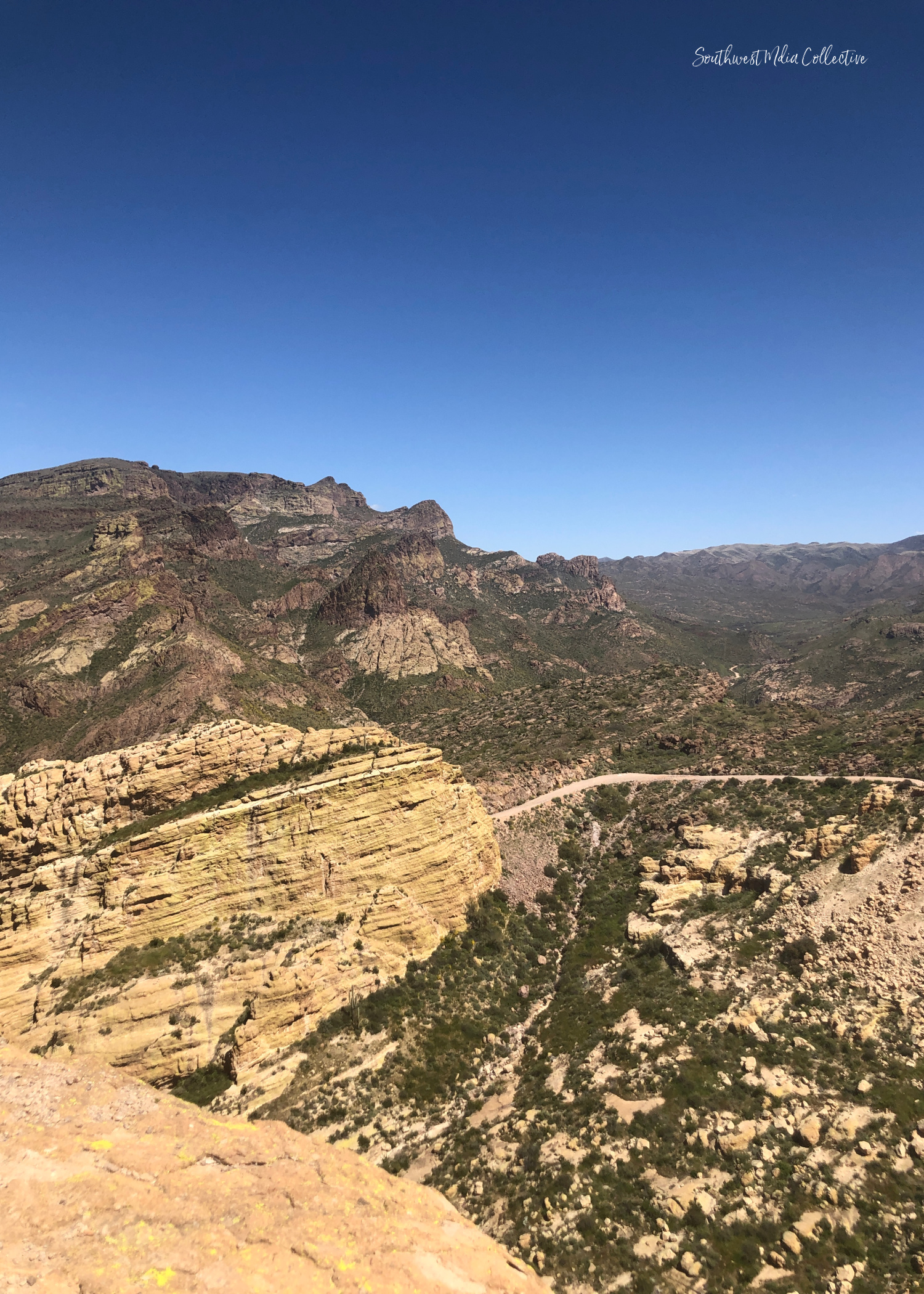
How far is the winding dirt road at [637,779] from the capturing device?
5653 centimetres

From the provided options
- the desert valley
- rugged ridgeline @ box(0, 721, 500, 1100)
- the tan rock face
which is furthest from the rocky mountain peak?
the tan rock face

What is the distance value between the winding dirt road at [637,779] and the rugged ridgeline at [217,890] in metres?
18.7

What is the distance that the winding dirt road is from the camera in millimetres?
56531

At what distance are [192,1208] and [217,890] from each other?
776 inches

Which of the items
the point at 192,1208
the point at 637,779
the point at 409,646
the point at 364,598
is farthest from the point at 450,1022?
the point at 364,598

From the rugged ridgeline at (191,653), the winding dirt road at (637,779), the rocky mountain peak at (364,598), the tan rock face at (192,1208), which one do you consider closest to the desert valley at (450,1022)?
the tan rock face at (192,1208)

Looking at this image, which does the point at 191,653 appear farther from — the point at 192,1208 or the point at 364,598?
the point at 192,1208

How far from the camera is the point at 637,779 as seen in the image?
65.2 metres

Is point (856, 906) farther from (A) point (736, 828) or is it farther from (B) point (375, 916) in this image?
(B) point (375, 916)

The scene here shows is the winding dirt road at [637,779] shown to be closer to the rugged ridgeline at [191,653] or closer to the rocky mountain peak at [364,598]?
the rugged ridgeline at [191,653]

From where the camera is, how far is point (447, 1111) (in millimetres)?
28406

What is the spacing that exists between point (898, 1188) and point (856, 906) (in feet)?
57.1

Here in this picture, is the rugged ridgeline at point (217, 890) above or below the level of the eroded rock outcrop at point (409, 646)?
below

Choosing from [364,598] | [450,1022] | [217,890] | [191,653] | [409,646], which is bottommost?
[450,1022]
